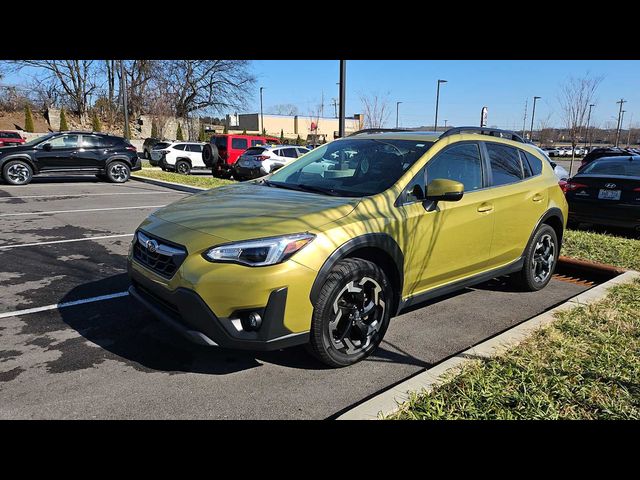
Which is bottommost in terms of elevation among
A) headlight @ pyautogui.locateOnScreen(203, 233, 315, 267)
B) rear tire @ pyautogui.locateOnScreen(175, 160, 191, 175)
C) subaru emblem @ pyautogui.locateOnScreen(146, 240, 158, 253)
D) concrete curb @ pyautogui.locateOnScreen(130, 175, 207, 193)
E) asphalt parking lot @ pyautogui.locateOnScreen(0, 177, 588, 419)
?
asphalt parking lot @ pyautogui.locateOnScreen(0, 177, 588, 419)

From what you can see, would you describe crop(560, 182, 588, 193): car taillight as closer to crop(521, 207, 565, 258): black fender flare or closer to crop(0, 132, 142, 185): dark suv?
crop(521, 207, 565, 258): black fender flare

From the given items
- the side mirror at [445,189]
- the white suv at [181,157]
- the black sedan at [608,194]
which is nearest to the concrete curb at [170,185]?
the white suv at [181,157]

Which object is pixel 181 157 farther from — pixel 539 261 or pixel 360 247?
pixel 360 247

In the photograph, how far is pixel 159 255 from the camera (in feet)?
10.6

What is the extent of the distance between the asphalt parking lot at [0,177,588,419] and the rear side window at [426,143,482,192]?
129 cm

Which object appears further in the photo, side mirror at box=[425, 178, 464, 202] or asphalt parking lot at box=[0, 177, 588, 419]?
side mirror at box=[425, 178, 464, 202]

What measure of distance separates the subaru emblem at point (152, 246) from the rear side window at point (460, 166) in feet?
7.21

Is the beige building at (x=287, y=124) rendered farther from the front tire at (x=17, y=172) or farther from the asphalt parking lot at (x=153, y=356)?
the asphalt parking lot at (x=153, y=356)

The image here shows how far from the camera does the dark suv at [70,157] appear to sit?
14.4 m

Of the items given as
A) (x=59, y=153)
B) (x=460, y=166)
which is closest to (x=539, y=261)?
(x=460, y=166)

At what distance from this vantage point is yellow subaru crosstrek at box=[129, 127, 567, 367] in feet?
9.51

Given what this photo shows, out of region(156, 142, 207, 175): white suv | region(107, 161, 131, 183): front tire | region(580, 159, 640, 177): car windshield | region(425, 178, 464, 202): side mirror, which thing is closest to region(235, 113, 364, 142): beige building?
region(156, 142, 207, 175): white suv

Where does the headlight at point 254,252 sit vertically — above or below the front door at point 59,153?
below
